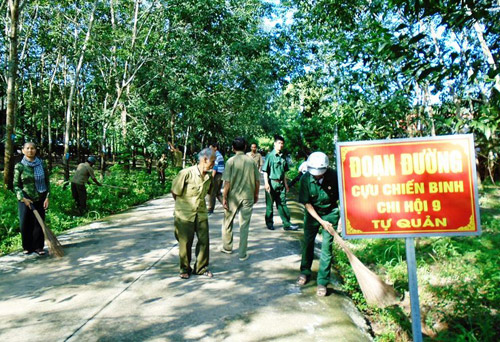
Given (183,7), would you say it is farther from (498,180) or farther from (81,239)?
(498,180)

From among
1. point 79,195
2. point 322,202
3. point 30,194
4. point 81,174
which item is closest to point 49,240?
point 30,194

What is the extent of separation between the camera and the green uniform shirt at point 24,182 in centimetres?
549

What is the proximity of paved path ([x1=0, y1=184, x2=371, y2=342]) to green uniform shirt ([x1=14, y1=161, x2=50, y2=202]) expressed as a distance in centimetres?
92

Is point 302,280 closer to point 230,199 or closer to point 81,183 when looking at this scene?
point 230,199

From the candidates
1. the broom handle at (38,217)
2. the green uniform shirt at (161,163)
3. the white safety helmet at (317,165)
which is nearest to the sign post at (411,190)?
the white safety helmet at (317,165)

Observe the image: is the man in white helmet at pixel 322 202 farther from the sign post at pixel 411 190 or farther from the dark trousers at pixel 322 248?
the sign post at pixel 411 190

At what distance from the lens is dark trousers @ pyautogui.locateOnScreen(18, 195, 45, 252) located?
220 inches

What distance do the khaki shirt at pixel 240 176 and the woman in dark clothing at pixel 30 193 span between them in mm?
2716

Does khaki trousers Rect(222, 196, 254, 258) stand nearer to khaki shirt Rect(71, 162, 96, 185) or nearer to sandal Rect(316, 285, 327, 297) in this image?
sandal Rect(316, 285, 327, 297)

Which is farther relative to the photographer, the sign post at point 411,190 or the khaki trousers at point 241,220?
the khaki trousers at point 241,220

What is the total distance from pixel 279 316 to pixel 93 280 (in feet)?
7.73

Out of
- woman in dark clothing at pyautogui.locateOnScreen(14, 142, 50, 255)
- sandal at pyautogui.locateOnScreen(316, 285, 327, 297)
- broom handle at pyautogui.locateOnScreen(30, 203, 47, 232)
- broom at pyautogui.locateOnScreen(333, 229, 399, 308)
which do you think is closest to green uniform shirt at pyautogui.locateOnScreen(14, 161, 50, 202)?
woman in dark clothing at pyautogui.locateOnScreen(14, 142, 50, 255)

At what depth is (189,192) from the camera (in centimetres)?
462

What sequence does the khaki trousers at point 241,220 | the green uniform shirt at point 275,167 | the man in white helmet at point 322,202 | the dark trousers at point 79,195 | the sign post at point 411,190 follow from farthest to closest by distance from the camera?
the dark trousers at point 79,195
the green uniform shirt at point 275,167
the khaki trousers at point 241,220
the man in white helmet at point 322,202
the sign post at point 411,190
